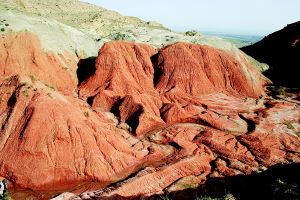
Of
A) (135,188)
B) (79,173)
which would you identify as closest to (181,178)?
(135,188)

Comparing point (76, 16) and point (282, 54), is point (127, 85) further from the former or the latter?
point (76, 16)

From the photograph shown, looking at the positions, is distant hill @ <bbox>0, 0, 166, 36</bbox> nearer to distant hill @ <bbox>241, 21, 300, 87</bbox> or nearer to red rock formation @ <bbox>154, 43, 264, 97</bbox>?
red rock formation @ <bbox>154, 43, 264, 97</bbox>

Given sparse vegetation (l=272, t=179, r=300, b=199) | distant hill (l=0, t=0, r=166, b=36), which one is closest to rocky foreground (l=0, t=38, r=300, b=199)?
sparse vegetation (l=272, t=179, r=300, b=199)

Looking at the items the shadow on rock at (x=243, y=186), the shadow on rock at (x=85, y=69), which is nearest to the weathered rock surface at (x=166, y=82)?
the shadow on rock at (x=85, y=69)

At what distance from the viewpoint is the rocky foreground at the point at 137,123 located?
36.7 feet

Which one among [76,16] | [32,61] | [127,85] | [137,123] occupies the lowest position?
[137,123]

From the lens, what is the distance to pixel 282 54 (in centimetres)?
3584

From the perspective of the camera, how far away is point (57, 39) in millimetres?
24109

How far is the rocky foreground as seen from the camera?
36.7 ft

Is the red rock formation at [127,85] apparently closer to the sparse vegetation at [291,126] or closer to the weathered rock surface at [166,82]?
the weathered rock surface at [166,82]

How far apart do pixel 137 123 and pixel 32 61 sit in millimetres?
12973

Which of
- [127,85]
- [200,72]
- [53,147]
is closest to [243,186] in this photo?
[53,147]

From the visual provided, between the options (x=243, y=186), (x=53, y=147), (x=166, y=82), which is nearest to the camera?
(x=53, y=147)

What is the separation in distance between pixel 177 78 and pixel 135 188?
49.7 feet
